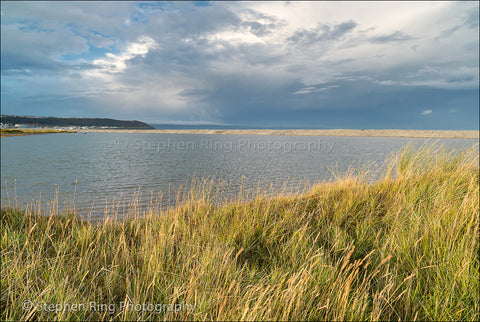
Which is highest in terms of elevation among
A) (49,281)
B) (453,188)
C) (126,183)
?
(453,188)

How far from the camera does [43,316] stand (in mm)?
2146

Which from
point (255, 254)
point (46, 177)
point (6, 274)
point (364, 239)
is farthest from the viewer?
point (46, 177)

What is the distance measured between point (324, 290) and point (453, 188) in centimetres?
505

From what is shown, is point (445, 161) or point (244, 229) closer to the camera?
point (244, 229)

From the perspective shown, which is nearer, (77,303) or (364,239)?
(77,303)

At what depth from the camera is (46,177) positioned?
1388cm

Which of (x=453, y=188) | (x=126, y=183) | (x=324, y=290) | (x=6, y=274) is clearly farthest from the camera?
(x=126, y=183)

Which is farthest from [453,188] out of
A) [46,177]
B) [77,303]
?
[46,177]

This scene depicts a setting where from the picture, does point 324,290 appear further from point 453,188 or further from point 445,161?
point 445,161

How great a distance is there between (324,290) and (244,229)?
181cm

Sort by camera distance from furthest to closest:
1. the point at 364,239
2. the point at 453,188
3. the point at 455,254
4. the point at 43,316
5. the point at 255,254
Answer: the point at 453,188
the point at 364,239
the point at 255,254
the point at 455,254
the point at 43,316

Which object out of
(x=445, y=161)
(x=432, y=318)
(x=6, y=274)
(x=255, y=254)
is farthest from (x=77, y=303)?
(x=445, y=161)

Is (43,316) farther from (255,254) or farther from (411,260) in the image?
(411,260)

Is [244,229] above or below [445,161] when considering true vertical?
below
